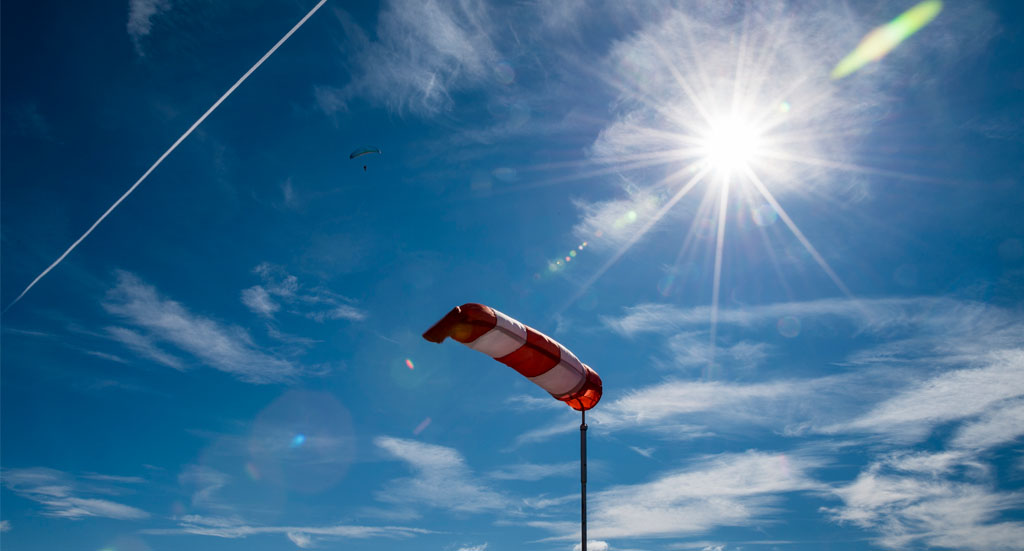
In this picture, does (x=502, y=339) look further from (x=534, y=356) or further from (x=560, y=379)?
(x=560, y=379)

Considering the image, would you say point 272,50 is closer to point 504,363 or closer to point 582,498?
point 504,363

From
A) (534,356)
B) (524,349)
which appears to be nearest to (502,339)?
(524,349)

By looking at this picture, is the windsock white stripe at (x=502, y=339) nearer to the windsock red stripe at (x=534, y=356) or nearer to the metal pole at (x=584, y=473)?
the windsock red stripe at (x=534, y=356)

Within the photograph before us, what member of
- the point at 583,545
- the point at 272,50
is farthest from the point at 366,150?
the point at 583,545

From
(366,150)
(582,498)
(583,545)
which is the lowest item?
(583,545)

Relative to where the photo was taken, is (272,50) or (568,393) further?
(272,50)

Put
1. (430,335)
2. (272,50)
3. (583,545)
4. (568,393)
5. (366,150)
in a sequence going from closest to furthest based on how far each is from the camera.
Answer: (430,335), (583,545), (568,393), (272,50), (366,150)

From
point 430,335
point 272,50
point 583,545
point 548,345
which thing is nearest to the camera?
point 430,335

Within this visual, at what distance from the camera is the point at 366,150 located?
130 ft

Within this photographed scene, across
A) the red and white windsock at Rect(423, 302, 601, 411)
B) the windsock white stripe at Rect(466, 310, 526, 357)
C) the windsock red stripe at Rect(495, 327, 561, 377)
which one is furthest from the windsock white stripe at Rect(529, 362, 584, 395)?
the windsock white stripe at Rect(466, 310, 526, 357)

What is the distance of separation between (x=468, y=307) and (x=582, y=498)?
541 cm

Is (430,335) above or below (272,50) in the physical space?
below

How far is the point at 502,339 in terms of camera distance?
13312 millimetres

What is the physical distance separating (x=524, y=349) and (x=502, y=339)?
2.68 feet
